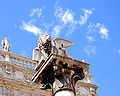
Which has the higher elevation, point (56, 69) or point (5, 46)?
point (5, 46)

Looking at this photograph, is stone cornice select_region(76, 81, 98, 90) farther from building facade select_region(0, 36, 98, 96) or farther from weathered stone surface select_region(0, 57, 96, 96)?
weathered stone surface select_region(0, 57, 96, 96)

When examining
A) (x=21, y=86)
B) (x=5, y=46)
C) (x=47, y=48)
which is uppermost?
(x=5, y=46)

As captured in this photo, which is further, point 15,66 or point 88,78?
point 88,78

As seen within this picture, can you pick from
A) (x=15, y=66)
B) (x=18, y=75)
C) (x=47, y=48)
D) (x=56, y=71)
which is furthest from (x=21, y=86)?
(x=56, y=71)

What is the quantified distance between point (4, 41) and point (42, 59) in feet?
26.0

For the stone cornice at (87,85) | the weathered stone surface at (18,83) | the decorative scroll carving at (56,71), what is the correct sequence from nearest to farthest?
the decorative scroll carving at (56,71) < the weathered stone surface at (18,83) < the stone cornice at (87,85)

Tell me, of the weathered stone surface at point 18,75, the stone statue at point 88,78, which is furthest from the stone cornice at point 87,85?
the weathered stone surface at point 18,75

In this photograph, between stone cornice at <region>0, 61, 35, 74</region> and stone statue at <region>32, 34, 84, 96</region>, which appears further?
stone cornice at <region>0, 61, 35, 74</region>

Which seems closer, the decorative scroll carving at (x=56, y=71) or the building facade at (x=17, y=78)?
the decorative scroll carving at (x=56, y=71)

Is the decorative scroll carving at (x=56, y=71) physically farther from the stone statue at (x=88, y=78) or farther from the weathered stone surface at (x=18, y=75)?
the stone statue at (x=88, y=78)

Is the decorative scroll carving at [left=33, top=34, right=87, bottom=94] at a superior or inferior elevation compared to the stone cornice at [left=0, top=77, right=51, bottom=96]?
inferior

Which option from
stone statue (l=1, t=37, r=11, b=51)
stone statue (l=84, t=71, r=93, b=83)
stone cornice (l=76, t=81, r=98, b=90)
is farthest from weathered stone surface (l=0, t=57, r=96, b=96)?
stone statue (l=84, t=71, r=93, b=83)

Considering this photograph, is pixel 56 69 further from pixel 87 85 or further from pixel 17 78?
pixel 87 85

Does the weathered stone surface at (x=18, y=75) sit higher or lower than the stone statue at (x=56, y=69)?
higher
